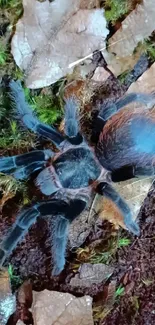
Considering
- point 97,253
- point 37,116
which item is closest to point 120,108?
point 37,116

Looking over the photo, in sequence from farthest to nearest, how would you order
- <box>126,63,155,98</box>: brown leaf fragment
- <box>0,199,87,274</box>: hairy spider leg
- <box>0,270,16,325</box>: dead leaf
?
<box>126,63,155,98</box>: brown leaf fragment, <box>0,270,16,325</box>: dead leaf, <box>0,199,87,274</box>: hairy spider leg

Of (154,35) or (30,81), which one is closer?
(30,81)

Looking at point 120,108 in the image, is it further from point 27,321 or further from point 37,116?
point 27,321

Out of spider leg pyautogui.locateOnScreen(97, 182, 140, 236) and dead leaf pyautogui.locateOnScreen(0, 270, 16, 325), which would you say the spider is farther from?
dead leaf pyautogui.locateOnScreen(0, 270, 16, 325)

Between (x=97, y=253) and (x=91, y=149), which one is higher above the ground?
(x=91, y=149)

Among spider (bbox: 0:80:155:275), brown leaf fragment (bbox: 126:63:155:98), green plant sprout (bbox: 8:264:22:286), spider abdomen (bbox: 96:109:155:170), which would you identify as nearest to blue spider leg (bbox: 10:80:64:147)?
spider (bbox: 0:80:155:275)

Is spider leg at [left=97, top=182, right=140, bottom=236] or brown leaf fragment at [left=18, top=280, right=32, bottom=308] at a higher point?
spider leg at [left=97, top=182, right=140, bottom=236]

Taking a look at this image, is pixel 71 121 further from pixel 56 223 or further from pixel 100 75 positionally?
pixel 56 223
